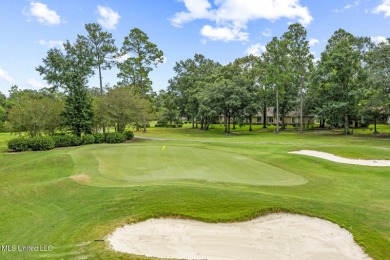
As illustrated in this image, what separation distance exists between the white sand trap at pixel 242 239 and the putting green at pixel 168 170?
4069 mm

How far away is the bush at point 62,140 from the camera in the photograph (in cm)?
2971

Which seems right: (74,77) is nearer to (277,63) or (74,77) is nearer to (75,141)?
(75,141)

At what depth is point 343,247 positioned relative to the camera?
293 inches

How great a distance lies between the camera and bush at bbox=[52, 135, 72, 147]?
97.5ft

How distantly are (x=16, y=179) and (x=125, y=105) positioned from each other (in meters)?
25.5

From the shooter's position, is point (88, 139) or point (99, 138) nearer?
point (88, 139)

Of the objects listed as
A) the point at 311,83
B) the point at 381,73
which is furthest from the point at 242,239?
the point at 311,83

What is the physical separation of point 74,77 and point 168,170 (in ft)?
86.1

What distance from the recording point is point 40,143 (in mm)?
27734

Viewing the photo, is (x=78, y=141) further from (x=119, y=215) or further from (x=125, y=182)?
(x=119, y=215)

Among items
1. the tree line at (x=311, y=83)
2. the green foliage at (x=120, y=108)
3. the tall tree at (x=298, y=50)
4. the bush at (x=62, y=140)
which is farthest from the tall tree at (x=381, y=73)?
the bush at (x=62, y=140)

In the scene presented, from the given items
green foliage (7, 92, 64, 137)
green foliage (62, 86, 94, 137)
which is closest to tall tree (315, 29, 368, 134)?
green foliage (62, 86, 94, 137)

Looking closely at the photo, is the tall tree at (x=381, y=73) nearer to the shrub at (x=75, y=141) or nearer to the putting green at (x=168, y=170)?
the putting green at (x=168, y=170)

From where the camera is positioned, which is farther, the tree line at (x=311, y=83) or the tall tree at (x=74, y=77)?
the tree line at (x=311, y=83)
